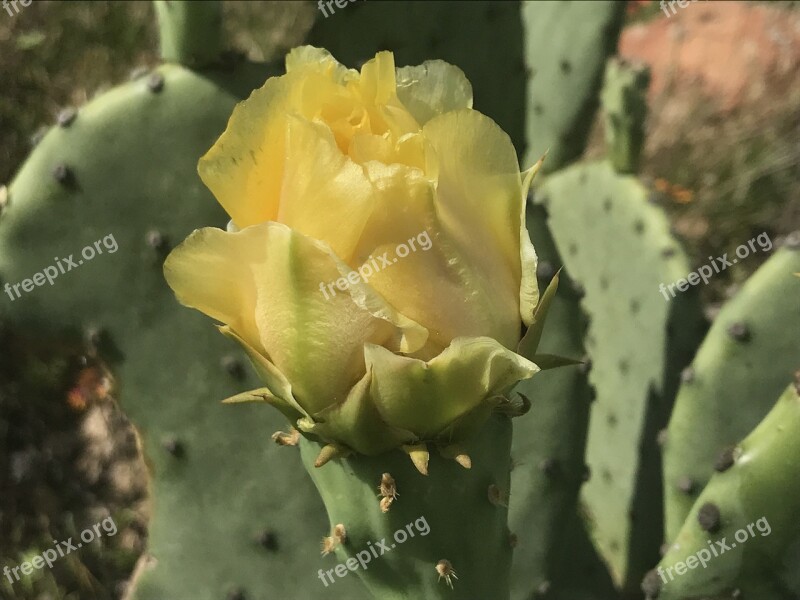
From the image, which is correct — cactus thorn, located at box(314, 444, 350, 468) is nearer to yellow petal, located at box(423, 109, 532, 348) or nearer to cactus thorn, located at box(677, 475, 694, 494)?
yellow petal, located at box(423, 109, 532, 348)

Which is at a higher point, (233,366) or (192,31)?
(192,31)

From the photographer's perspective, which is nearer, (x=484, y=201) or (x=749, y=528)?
(x=484, y=201)

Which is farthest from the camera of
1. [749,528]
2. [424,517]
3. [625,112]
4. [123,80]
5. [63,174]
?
[123,80]

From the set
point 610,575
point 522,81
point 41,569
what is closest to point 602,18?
point 522,81

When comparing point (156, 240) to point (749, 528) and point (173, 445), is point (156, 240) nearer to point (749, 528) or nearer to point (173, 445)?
point (173, 445)

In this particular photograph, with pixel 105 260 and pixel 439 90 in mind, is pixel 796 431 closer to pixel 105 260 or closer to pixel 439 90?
pixel 439 90

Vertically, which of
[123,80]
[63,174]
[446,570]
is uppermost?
[123,80]

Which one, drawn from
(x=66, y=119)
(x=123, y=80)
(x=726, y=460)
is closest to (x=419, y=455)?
(x=726, y=460)

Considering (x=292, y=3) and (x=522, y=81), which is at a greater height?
(x=292, y=3)
